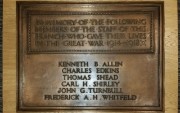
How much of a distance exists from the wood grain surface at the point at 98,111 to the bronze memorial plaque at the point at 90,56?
0.04 metres

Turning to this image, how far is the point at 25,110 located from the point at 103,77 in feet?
2.25

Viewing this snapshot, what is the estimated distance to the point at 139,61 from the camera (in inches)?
89.5

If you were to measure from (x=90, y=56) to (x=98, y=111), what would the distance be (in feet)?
1.47

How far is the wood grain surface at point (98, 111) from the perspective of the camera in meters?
2.23

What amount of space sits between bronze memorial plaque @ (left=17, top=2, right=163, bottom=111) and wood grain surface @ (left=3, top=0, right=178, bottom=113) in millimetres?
45

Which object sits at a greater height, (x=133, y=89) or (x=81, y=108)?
(x=133, y=89)

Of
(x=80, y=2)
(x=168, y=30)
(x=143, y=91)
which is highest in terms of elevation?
(x=80, y=2)

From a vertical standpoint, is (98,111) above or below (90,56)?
below

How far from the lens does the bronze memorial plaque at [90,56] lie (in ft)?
7.44

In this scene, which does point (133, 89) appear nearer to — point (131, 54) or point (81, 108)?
point (131, 54)

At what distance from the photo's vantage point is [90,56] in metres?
2.28

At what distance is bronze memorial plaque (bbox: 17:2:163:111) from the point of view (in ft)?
7.44

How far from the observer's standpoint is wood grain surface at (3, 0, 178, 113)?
7.32ft

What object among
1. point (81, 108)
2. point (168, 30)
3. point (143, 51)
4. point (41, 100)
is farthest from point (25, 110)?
point (168, 30)
